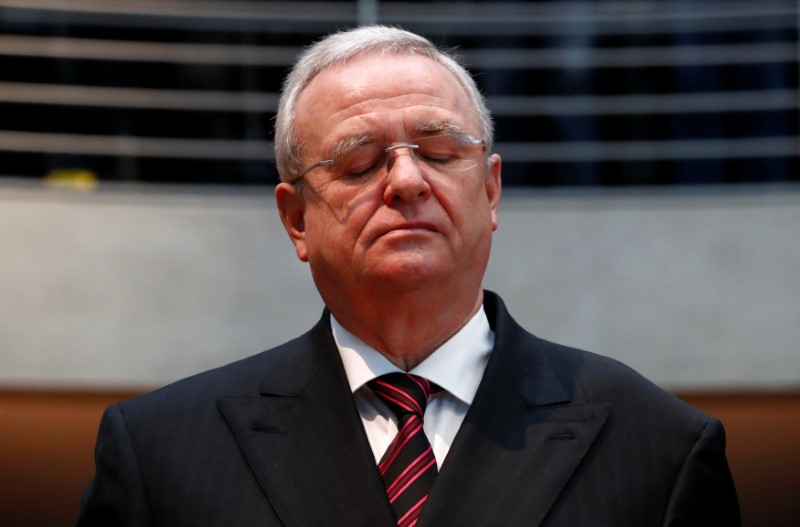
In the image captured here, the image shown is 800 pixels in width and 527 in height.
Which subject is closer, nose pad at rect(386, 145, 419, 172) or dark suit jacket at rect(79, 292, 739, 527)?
dark suit jacket at rect(79, 292, 739, 527)

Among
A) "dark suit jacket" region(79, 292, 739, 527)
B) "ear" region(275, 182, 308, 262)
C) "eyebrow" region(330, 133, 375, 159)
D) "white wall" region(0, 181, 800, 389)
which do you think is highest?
"eyebrow" region(330, 133, 375, 159)

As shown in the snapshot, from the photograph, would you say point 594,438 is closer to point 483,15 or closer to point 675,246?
point 675,246

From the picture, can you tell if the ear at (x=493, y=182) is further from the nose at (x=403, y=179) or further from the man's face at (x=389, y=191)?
the nose at (x=403, y=179)

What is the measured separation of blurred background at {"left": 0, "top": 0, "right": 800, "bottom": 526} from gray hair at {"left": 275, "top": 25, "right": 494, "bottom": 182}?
3.40 meters

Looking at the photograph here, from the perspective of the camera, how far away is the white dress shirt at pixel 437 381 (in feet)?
7.97

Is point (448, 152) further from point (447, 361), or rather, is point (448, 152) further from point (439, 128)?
point (447, 361)

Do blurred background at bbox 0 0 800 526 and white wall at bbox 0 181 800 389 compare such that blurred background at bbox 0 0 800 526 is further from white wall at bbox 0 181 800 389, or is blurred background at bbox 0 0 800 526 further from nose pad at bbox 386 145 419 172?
nose pad at bbox 386 145 419 172

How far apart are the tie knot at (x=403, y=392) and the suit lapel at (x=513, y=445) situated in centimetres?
9

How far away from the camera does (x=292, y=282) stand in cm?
638

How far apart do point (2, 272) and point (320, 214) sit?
4.04 metres

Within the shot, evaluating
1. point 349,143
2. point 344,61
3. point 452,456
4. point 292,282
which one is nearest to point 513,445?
point 452,456

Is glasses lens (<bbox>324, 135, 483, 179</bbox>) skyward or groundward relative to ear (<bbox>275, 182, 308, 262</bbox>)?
skyward

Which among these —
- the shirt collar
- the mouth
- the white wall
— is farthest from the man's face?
the white wall

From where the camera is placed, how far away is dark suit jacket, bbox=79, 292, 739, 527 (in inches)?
90.9
